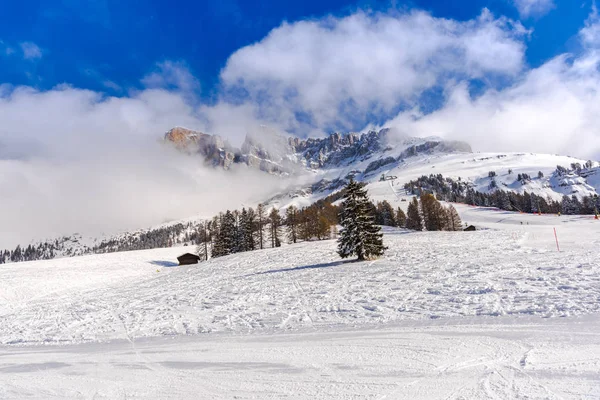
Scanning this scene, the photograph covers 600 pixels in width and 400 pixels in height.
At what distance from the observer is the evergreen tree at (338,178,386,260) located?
2688 cm

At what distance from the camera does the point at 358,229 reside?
89.2 ft

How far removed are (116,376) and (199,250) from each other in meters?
66.0

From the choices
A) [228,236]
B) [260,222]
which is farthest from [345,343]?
[260,222]

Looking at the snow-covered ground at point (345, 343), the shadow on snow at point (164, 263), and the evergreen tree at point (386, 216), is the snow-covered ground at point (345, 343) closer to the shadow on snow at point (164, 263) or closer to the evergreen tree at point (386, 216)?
the shadow on snow at point (164, 263)

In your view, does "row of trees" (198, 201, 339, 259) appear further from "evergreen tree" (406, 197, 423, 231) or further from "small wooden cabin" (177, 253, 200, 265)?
"evergreen tree" (406, 197, 423, 231)

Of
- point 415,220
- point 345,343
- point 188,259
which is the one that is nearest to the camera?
point 345,343

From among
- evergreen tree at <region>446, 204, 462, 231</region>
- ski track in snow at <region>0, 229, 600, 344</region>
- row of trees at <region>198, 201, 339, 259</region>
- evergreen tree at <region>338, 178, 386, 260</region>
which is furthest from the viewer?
evergreen tree at <region>446, 204, 462, 231</region>

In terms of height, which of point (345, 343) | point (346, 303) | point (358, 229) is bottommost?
point (346, 303)

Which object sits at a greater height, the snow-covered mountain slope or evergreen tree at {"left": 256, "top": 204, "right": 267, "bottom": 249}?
evergreen tree at {"left": 256, "top": 204, "right": 267, "bottom": 249}

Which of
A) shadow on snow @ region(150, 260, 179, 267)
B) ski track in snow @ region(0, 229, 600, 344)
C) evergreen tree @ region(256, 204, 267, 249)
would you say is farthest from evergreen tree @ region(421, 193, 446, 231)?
shadow on snow @ region(150, 260, 179, 267)

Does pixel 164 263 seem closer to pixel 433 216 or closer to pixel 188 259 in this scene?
pixel 188 259

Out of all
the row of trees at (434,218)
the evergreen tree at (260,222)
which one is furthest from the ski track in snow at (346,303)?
the row of trees at (434,218)

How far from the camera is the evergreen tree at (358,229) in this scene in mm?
26875

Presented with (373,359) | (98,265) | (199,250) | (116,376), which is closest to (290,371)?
(373,359)
